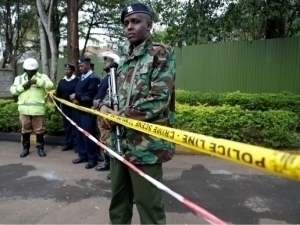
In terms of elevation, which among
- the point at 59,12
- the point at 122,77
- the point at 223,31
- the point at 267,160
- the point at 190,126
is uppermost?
the point at 59,12

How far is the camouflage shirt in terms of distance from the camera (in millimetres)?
2039

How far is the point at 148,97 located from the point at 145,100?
0.10 ft

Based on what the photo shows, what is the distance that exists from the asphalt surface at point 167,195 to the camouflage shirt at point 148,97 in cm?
123

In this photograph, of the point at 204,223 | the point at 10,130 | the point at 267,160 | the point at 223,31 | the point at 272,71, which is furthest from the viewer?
the point at 272,71

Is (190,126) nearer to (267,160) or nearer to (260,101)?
(260,101)

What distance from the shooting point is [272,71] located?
9.43 metres

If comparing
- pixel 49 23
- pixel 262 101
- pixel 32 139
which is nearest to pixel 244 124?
pixel 262 101

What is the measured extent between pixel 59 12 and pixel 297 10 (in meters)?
13.9

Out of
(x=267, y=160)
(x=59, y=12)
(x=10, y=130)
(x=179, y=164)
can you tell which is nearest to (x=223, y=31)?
(x=179, y=164)

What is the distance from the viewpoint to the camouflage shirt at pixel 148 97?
6.69 feet

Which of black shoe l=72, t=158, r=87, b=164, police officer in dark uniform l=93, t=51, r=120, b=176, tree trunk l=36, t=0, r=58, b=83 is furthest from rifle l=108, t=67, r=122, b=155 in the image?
tree trunk l=36, t=0, r=58, b=83

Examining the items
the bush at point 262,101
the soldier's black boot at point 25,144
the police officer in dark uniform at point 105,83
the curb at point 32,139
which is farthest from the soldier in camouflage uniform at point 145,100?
the bush at point 262,101

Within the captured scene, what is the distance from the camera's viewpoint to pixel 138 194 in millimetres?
2145

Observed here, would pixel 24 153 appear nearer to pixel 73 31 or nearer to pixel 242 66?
pixel 73 31
